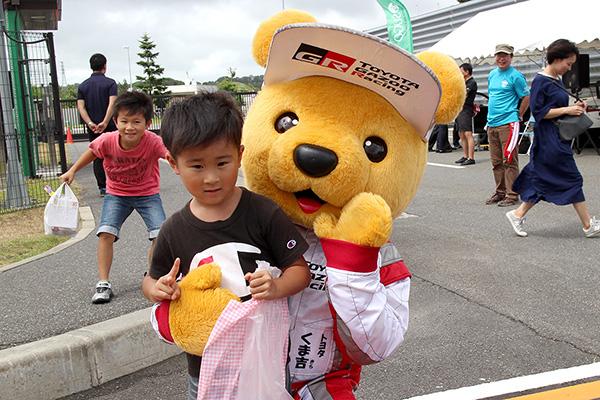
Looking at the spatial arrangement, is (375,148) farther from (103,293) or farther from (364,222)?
(103,293)

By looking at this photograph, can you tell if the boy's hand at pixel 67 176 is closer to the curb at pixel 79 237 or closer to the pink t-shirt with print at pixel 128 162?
the pink t-shirt with print at pixel 128 162

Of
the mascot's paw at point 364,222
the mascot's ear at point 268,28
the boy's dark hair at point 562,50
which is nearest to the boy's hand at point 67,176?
the mascot's ear at point 268,28

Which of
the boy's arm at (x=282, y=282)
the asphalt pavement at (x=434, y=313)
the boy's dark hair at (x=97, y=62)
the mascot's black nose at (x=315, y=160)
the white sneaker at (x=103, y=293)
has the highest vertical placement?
the boy's dark hair at (x=97, y=62)

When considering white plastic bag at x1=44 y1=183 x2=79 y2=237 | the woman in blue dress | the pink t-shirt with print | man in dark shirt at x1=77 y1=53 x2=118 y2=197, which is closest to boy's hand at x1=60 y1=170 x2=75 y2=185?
white plastic bag at x1=44 y1=183 x2=79 y2=237

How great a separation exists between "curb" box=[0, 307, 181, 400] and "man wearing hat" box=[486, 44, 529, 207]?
5534 millimetres

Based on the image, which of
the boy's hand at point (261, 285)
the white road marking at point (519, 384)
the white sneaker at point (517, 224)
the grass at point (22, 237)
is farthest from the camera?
the white sneaker at point (517, 224)

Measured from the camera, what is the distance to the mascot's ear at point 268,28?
1.85m

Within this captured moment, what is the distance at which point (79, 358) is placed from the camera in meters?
3.19

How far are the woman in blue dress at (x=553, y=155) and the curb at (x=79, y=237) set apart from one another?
15.5ft

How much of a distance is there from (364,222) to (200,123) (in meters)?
0.53

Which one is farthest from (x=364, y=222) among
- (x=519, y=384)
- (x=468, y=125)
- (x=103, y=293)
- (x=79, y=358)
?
(x=468, y=125)

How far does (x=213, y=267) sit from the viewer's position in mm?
1567

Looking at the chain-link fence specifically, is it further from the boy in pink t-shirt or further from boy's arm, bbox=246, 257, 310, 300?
boy's arm, bbox=246, 257, 310, 300

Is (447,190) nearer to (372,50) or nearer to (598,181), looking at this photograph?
(598,181)
